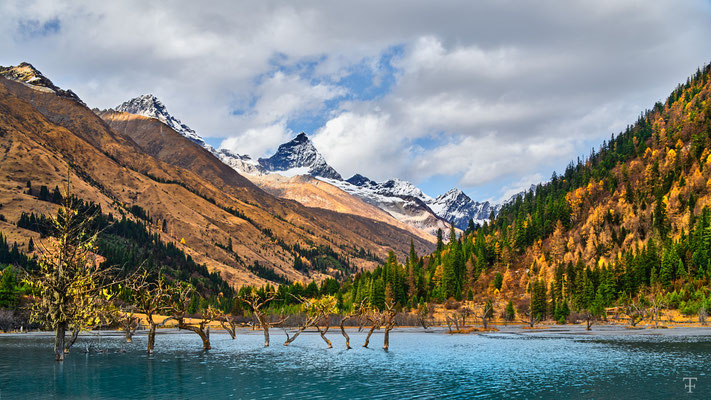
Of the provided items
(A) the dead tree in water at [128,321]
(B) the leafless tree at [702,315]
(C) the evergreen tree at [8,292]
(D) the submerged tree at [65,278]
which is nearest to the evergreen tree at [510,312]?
(B) the leafless tree at [702,315]

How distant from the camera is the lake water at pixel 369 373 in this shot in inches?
1884

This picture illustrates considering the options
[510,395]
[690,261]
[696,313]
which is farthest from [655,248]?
[510,395]

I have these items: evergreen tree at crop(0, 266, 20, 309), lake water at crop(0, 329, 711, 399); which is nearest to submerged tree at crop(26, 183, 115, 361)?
lake water at crop(0, 329, 711, 399)

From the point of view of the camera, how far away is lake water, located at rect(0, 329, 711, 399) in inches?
1884

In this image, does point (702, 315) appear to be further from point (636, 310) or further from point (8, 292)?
point (8, 292)

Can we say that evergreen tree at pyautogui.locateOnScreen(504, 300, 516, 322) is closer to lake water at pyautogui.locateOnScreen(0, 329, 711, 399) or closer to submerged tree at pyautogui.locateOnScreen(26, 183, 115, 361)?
lake water at pyautogui.locateOnScreen(0, 329, 711, 399)

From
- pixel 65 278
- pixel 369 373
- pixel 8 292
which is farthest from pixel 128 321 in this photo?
pixel 8 292

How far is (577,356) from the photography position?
75.8m

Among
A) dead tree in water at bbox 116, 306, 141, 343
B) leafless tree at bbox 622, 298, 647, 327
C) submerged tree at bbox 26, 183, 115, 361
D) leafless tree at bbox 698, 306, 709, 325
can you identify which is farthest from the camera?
leafless tree at bbox 622, 298, 647, 327

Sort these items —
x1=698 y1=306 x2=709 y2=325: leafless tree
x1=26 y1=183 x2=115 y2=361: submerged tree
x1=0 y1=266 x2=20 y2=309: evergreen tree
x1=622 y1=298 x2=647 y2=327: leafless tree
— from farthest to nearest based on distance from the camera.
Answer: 1. x1=622 y1=298 x2=647 y2=327: leafless tree
2. x1=0 y1=266 x2=20 y2=309: evergreen tree
3. x1=698 y1=306 x2=709 y2=325: leafless tree
4. x1=26 y1=183 x2=115 y2=361: submerged tree

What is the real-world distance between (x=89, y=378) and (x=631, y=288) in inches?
6529

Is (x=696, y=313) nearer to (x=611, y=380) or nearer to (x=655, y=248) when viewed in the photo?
(x=655, y=248)

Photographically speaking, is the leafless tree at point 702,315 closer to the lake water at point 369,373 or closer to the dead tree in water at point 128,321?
the lake water at point 369,373

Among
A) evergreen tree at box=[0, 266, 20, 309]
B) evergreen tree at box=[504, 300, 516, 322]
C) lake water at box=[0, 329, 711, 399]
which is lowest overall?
evergreen tree at box=[504, 300, 516, 322]
